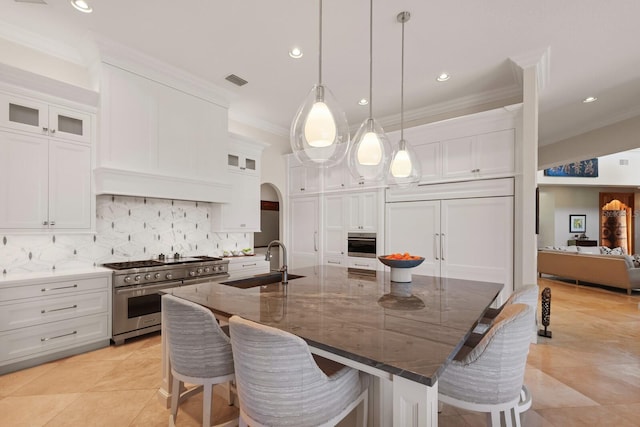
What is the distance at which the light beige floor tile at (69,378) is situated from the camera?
2.31m

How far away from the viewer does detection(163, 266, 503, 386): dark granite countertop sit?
1020mm

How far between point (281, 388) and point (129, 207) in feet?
11.3

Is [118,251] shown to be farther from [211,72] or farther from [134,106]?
[211,72]

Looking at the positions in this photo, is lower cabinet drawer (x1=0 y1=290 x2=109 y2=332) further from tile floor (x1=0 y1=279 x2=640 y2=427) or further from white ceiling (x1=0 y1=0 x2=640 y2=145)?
white ceiling (x1=0 y1=0 x2=640 y2=145)

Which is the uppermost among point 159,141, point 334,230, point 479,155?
point 159,141

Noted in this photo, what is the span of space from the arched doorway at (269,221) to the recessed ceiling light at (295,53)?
273 centimetres

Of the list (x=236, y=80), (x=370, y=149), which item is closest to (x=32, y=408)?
(x=370, y=149)

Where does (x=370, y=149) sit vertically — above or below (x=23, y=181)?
above

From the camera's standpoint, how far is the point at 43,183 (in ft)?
9.29

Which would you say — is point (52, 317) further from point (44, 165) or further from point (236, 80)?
point (236, 80)

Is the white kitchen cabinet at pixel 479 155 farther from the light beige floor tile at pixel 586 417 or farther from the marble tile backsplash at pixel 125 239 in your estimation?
the marble tile backsplash at pixel 125 239

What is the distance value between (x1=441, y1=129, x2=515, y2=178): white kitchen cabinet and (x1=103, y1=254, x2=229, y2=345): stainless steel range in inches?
138

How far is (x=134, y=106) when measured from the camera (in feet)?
10.8

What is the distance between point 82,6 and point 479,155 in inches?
167
